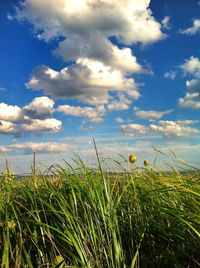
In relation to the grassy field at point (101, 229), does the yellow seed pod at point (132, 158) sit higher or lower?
higher

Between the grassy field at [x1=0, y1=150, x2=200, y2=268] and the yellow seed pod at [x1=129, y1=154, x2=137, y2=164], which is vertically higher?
the yellow seed pod at [x1=129, y1=154, x2=137, y2=164]

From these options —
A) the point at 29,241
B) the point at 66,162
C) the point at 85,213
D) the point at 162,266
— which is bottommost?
the point at 162,266

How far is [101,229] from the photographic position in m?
3.95

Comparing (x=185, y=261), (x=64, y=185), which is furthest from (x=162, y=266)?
(x=64, y=185)

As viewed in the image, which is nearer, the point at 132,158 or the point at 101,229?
the point at 101,229

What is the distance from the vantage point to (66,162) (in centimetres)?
521

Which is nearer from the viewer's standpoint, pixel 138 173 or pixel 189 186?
pixel 189 186

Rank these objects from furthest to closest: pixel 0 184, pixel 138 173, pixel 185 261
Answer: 1. pixel 138 173
2. pixel 0 184
3. pixel 185 261

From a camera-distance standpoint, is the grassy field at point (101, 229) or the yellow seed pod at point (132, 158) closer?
the grassy field at point (101, 229)

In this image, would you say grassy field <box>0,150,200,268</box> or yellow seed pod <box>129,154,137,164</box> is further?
yellow seed pod <box>129,154,137,164</box>

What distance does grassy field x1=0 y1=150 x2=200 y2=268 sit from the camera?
3758 mm

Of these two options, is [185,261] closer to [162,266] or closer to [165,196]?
[162,266]

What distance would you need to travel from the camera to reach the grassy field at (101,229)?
12.3 feet

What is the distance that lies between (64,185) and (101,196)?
3.28 feet
